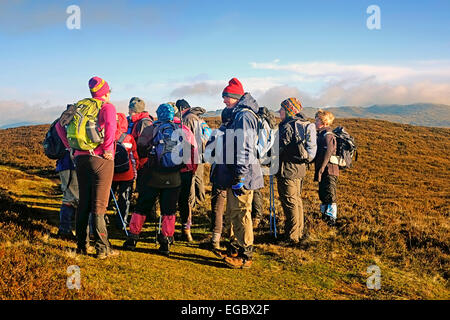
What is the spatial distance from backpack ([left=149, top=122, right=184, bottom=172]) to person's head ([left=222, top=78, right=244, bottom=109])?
106 cm

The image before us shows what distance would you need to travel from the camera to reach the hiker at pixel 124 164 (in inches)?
272

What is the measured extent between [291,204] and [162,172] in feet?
9.02

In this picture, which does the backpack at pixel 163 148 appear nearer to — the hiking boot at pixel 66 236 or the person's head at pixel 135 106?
the person's head at pixel 135 106

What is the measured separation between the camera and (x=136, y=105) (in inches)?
292

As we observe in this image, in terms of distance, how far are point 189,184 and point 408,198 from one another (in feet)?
44.0

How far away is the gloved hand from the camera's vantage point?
534 centimetres

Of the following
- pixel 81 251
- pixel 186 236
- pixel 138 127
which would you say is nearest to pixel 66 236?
pixel 81 251

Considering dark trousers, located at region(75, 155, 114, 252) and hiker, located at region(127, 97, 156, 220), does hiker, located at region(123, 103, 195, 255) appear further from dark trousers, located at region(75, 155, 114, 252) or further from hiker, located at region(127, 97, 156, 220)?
hiker, located at region(127, 97, 156, 220)

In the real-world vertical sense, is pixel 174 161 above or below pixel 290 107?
below

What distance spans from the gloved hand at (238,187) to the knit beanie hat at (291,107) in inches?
93.4

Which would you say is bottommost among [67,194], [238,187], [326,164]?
[67,194]

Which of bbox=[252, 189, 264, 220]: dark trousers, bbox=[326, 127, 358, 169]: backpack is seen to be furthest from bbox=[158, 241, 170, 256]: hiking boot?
bbox=[326, 127, 358, 169]: backpack

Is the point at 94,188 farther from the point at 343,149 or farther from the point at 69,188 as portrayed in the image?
the point at 343,149

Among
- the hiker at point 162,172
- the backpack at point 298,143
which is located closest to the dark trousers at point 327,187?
the backpack at point 298,143
